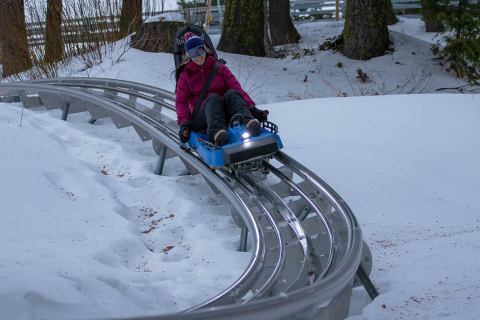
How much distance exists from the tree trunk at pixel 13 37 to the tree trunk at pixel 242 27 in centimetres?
455

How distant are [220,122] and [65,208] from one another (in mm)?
1608

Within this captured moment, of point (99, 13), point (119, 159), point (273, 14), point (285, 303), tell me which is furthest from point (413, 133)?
point (273, 14)

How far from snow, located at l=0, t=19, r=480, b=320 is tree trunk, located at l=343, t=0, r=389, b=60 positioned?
5678 millimetres

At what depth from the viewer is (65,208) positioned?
17.7ft

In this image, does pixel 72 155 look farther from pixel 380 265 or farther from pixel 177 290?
pixel 380 265

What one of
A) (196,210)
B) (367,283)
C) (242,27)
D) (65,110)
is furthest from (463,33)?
(367,283)

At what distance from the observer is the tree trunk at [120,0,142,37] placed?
487 inches

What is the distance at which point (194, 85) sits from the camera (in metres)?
6.04

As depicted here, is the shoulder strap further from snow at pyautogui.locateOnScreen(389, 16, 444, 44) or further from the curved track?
snow at pyautogui.locateOnScreen(389, 16, 444, 44)

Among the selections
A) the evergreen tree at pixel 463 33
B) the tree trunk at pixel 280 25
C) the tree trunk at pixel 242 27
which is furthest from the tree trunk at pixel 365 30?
the tree trunk at pixel 280 25

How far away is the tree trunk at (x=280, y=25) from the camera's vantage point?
16.7 meters

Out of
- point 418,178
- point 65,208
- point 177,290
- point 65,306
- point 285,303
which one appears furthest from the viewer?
point 418,178

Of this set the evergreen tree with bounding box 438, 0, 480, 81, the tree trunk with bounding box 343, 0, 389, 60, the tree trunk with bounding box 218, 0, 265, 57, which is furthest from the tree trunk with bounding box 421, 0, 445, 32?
the tree trunk with bounding box 218, 0, 265, 57

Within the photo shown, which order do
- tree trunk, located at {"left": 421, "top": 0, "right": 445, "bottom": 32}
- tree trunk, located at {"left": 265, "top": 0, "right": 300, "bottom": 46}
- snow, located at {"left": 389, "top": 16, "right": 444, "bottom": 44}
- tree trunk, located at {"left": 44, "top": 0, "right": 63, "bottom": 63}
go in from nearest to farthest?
tree trunk, located at {"left": 44, "top": 0, "right": 63, "bottom": 63}
tree trunk, located at {"left": 421, "top": 0, "right": 445, "bottom": 32}
tree trunk, located at {"left": 265, "top": 0, "right": 300, "bottom": 46}
snow, located at {"left": 389, "top": 16, "right": 444, "bottom": 44}
